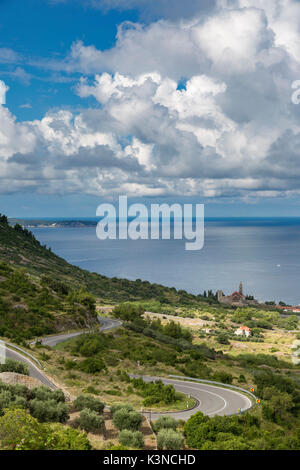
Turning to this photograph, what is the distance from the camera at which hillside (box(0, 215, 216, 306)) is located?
369 ft

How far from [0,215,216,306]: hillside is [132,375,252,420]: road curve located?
76042 mm

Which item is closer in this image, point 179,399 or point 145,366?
point 179,399

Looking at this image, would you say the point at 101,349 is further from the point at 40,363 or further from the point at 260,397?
the point at 260,397

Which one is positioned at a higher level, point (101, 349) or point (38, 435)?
point (38, 435)

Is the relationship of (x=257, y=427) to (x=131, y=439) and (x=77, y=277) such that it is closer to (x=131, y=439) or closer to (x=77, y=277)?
(x=131, y=439)

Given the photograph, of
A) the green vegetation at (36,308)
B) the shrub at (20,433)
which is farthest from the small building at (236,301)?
the shrub at (20,433)

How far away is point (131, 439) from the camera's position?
680 inches

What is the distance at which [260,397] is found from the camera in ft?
100

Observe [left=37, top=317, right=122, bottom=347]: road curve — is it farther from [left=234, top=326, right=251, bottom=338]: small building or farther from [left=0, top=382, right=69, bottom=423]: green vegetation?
[left=234, top=326, right=251, bottom=338]: small building

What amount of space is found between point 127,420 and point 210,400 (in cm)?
1177

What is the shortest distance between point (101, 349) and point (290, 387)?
64.2 ft

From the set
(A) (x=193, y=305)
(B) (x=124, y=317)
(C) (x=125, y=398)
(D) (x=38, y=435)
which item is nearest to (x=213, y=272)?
(A) (x=193, y=305)

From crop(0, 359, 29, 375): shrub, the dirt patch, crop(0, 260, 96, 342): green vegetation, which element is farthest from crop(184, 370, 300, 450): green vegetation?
the dirt patch

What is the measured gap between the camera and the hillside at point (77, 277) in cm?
11257
